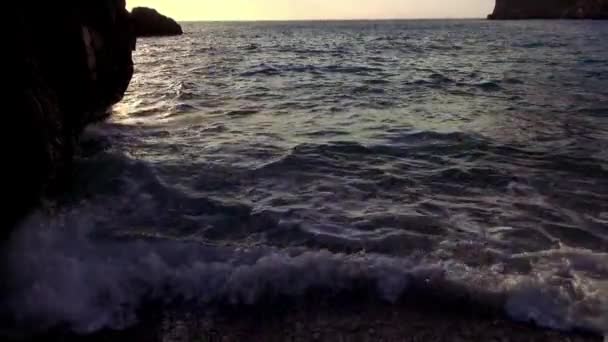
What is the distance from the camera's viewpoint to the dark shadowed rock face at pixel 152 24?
58.8 meters

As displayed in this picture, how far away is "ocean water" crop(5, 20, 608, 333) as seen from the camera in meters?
3.59

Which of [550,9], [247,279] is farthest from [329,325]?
[550,9]

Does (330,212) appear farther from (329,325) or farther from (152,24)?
(152,24)

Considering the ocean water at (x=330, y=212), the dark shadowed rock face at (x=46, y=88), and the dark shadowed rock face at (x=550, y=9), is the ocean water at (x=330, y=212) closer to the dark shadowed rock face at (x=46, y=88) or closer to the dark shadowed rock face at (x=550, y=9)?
the dark shadowed rock face at (x=46, y=88)

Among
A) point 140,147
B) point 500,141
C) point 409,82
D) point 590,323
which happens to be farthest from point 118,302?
point 409,82

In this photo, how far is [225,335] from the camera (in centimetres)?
313

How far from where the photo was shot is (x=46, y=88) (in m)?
4.59

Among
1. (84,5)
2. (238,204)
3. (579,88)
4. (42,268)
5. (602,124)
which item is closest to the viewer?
(42,268)

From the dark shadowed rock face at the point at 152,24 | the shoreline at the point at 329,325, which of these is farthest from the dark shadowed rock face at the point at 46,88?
the dark shadowed rock face at the point at 152,24

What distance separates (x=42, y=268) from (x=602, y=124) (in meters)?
8.97

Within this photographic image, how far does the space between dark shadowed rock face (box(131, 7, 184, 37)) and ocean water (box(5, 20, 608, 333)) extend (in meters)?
53.4

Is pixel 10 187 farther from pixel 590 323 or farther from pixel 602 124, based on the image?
pixel 602 124

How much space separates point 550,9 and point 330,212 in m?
141

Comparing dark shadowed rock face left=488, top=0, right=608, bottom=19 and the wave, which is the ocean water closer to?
the wave
